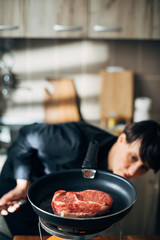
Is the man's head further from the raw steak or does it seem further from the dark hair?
the raw steak

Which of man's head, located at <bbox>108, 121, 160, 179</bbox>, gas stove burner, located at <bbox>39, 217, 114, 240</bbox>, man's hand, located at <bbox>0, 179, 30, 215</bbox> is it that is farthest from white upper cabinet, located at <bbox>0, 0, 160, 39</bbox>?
gas stove burner, located at <bbox>39, 217, 114, 240</bbox>

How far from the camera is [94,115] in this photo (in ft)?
7.57

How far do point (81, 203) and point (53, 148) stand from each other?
0.48 meters

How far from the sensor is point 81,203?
32.9 inches

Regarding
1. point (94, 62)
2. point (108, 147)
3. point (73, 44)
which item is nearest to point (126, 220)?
point (108, 147)

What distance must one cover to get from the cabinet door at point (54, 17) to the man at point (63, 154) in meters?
0.78

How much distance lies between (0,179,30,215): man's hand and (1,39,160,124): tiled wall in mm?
1209

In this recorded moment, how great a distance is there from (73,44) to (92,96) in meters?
0.46

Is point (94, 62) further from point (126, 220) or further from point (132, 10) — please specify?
point (126, 220)

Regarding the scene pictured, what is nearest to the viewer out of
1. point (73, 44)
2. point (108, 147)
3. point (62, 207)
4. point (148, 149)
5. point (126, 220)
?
point (62, 207)

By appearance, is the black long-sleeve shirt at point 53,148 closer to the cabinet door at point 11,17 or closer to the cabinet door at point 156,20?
the cabinet door at point 11,17

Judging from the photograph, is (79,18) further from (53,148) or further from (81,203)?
(81,203)

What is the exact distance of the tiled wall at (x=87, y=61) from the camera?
2.17 m

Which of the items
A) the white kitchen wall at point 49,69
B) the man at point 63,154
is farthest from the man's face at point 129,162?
the white kitchen wall at point 49,69
